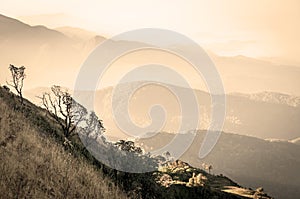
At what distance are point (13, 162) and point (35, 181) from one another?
1.07 meters

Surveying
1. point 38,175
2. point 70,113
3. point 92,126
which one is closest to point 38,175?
point 38,175

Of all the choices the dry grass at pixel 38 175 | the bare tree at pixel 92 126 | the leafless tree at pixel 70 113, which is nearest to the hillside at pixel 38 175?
the dry grass at pixel 38 175

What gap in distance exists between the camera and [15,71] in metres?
34.6

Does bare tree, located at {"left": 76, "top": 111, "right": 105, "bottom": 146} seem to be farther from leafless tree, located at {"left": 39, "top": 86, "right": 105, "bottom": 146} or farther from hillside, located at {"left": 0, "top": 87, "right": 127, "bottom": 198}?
hillside, located at {"left": 0, "top": 87, "right": 127, "bottom": 198}

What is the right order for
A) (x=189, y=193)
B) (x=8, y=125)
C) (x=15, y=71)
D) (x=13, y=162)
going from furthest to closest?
(x=15, y=71)
(x=189, y=193)
(x=8, y=125)
(x=13, y=162)

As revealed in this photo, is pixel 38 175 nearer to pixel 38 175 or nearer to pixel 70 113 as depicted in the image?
pixel 38 175

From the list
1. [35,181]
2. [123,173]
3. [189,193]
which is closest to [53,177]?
[35,181]

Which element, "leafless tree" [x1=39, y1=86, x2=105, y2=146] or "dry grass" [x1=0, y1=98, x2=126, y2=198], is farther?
"leafless tree" [x1=39, y1=86, x2=105, y2=146]

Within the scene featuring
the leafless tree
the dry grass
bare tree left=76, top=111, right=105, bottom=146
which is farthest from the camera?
bare tree left=76, top=111, right=105, bottom=146

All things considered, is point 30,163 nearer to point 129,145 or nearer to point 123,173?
point 123,173

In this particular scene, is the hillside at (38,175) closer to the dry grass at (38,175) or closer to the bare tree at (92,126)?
the dry grass at (38,175)

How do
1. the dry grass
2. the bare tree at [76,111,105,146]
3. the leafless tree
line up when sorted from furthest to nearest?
the bare tree at [76,111,105,146]
the leafless tree
the dry grass

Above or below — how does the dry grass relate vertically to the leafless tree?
below

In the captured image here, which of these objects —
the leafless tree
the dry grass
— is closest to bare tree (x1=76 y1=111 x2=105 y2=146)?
the leafless tree
